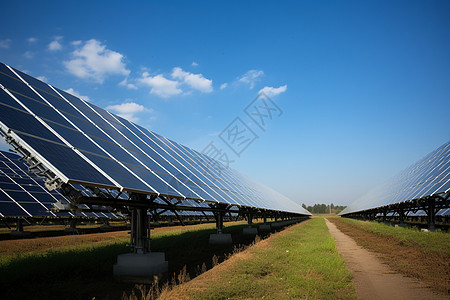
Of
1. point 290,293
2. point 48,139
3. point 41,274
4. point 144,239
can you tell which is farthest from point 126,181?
point 290,293

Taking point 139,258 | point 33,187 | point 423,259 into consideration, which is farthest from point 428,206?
point 33,187

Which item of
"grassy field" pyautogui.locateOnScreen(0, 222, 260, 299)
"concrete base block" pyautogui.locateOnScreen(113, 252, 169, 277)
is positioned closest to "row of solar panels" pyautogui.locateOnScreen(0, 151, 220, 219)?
"grassy field" pyautogui.locateOnScreen(0, 222, 260, 299)

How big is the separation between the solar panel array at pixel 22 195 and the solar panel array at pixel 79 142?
28.1 ft

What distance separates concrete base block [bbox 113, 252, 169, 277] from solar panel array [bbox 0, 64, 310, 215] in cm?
262

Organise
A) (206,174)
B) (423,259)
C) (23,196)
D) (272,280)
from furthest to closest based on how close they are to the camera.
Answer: (23,196) → (206,174) → (423,259) → (272,280)

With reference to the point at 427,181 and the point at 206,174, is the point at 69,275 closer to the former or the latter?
the point at 206,174

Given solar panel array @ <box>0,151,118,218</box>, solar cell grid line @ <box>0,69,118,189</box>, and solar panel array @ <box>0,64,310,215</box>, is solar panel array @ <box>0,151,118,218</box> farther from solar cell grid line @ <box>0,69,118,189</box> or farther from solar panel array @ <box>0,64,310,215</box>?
solar cell grid line @ <box>0,69,118,189</box>

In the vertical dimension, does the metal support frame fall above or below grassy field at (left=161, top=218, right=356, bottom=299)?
above

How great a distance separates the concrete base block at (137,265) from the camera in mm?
11367

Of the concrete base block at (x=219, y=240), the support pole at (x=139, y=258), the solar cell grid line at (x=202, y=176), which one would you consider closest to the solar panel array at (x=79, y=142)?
the support pole at (x=139, y=258)

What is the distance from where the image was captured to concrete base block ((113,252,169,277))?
11367mm

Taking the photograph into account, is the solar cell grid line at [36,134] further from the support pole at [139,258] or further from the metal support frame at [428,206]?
the metal support frame at [428,206]

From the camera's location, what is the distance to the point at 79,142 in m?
10.4

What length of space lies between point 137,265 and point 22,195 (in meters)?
21.3
